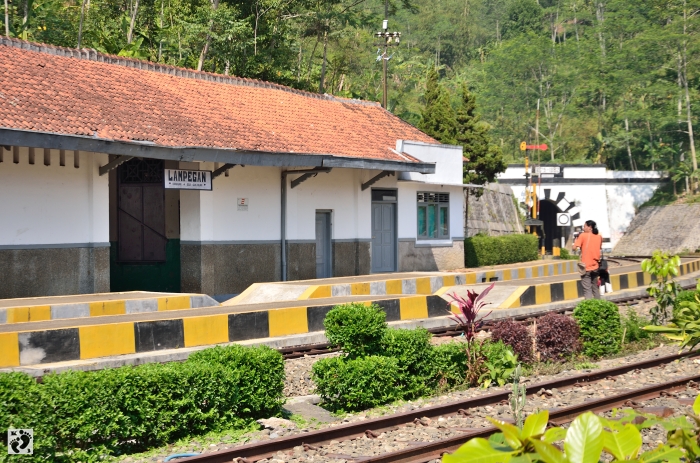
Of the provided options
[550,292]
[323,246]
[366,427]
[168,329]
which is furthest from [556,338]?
[323,246]

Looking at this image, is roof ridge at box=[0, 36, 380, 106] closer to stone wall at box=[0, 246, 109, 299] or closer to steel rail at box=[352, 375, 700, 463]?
stone wall at box=[0, 246, 109, 299]

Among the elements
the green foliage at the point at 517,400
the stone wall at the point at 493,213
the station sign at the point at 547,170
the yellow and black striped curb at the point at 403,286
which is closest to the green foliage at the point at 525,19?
the stone wall at the point at 493,213

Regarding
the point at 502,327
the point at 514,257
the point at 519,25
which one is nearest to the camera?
the point at 502,327

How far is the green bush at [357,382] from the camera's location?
9.91 meters

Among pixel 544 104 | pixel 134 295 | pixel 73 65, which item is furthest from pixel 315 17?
pixel 544 104

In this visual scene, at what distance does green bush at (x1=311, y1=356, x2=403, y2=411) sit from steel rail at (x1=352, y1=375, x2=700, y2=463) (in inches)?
78.8

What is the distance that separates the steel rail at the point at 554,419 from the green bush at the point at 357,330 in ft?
8.41

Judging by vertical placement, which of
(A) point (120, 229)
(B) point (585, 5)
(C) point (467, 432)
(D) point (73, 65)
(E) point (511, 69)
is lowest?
(C) point (467, 432)

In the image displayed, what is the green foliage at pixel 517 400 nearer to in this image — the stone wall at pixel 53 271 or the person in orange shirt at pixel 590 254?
the person in orange shirt at pixel 590 254

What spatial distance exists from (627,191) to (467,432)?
51656mm

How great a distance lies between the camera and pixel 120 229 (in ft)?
70.0

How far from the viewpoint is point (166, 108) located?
21047 millimetres

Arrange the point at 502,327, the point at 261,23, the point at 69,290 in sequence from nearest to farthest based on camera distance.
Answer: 1. the point at 502,327
2. the point at 69,290
3. the point at 261,23

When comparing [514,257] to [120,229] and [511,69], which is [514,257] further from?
[511,69]
